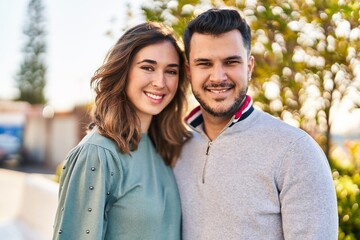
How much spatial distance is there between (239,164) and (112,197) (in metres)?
0.70

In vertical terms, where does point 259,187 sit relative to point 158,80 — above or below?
below

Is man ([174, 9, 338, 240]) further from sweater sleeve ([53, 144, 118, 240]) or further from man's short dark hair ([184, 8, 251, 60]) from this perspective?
sweater sleeve ([53, 144, 118, 240])

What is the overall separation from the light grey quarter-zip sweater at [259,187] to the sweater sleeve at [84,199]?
0.54 metres

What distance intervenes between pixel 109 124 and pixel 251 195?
93 centimetres

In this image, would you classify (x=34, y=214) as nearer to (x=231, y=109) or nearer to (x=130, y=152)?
(x=130, y=152)

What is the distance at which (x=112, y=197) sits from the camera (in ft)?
8.54

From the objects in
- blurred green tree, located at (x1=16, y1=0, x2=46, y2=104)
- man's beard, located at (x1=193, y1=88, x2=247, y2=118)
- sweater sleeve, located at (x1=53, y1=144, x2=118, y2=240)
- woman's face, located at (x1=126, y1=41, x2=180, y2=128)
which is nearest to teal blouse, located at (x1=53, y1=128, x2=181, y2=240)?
sweater sleeve, located at (x1=53, y1=144, x2=118, y2=240)

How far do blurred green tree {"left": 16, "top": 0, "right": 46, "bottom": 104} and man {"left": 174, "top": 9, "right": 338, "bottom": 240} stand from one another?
108 feet

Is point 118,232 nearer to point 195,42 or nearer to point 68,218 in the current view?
point 68,218

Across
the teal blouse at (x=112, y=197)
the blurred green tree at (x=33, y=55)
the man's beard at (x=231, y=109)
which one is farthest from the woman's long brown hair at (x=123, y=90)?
the blurred green tree at (x=33, y=55)

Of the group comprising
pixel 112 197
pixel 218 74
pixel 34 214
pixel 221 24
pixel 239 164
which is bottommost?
pixel 34 214

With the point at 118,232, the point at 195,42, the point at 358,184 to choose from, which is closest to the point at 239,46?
the point at 195,42

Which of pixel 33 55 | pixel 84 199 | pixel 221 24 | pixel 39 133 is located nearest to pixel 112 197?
pixel 84 199

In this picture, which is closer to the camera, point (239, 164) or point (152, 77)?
point (239, 164)
